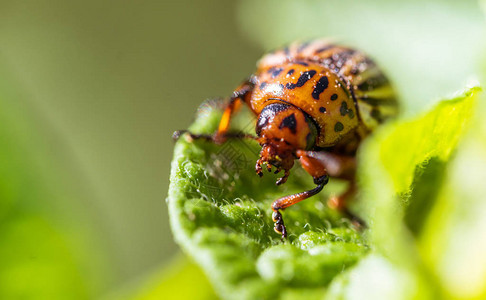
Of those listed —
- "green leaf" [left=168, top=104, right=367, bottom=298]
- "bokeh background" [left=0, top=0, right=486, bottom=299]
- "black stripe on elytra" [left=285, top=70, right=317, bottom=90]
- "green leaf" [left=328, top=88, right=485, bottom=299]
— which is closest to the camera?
"green leaf" [left=328, top=88, right=485, bottom=299]

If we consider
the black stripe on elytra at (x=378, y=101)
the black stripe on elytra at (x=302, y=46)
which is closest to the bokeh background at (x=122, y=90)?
the black stripe on elytra at (x=378, y=101)

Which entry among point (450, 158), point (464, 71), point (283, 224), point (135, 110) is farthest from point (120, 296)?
point (135, 110)

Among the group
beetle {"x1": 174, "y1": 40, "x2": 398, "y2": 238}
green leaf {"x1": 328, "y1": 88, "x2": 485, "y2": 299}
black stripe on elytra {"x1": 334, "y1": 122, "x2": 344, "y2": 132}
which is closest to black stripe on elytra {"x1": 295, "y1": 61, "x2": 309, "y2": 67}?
beetle {"x1": 174, "y1": 40, "x2": 398, "y2": 238}

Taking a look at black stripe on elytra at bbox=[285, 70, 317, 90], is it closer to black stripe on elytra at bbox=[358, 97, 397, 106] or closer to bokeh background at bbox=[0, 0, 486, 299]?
black stripe on elytra at bbox=[358, 97, 397, 106]

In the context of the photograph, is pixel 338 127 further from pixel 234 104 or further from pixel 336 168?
pixel 234 104

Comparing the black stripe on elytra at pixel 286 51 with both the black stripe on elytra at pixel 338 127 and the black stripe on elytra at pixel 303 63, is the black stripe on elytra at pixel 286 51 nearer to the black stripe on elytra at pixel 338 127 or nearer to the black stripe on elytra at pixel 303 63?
the black stripe on elytra at pixel 303 63

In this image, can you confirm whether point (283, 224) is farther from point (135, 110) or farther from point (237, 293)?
point (135, 110)
